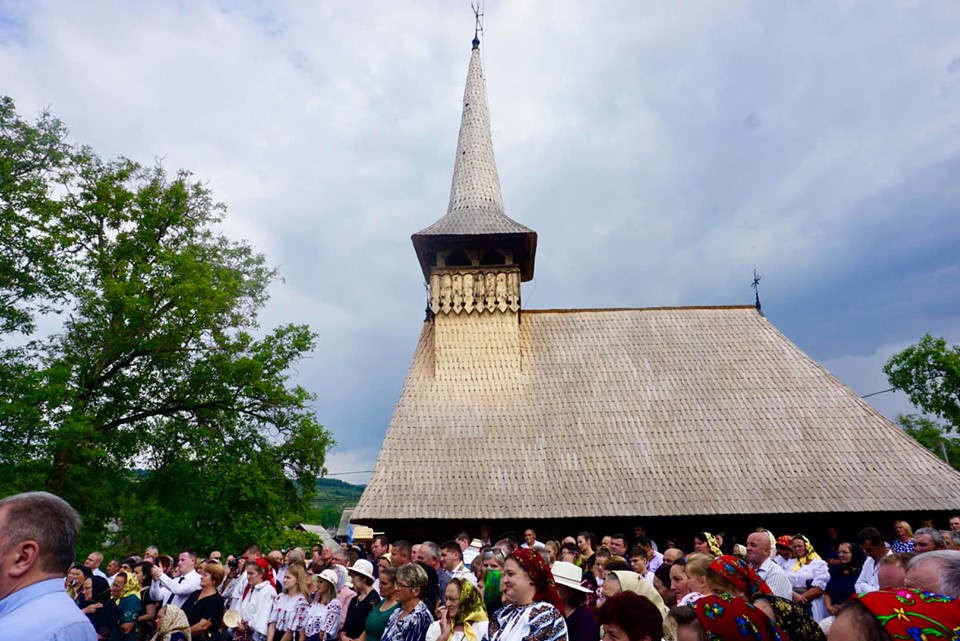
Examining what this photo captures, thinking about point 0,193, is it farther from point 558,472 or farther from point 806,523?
point 806,523

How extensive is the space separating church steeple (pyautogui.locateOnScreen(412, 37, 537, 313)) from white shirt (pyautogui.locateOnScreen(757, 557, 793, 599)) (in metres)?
13.4

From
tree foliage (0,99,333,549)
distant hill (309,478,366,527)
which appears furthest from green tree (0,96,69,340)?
distant hill (309,478,366,527)

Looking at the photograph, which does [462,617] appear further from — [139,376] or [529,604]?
[139,376]

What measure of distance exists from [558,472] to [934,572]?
1334 cm

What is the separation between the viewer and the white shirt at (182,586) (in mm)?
7734

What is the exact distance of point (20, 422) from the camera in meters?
15.1

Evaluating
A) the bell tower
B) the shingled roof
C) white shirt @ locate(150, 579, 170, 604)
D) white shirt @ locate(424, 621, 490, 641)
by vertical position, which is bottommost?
white shirt @ locate(150, 579, 170, 604)

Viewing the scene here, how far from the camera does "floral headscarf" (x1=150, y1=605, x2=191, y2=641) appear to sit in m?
6.64

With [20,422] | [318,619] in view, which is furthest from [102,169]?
[318,619]

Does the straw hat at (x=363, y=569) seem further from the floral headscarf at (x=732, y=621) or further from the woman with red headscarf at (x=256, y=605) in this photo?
the floral headscarf at (x=732, y=621)

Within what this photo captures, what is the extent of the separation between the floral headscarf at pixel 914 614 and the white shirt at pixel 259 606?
22.5ft

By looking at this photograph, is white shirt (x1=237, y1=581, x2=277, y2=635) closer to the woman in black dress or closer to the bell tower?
the woman in black dress

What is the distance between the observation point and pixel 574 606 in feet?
14.5

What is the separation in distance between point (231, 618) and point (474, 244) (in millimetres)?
13762
